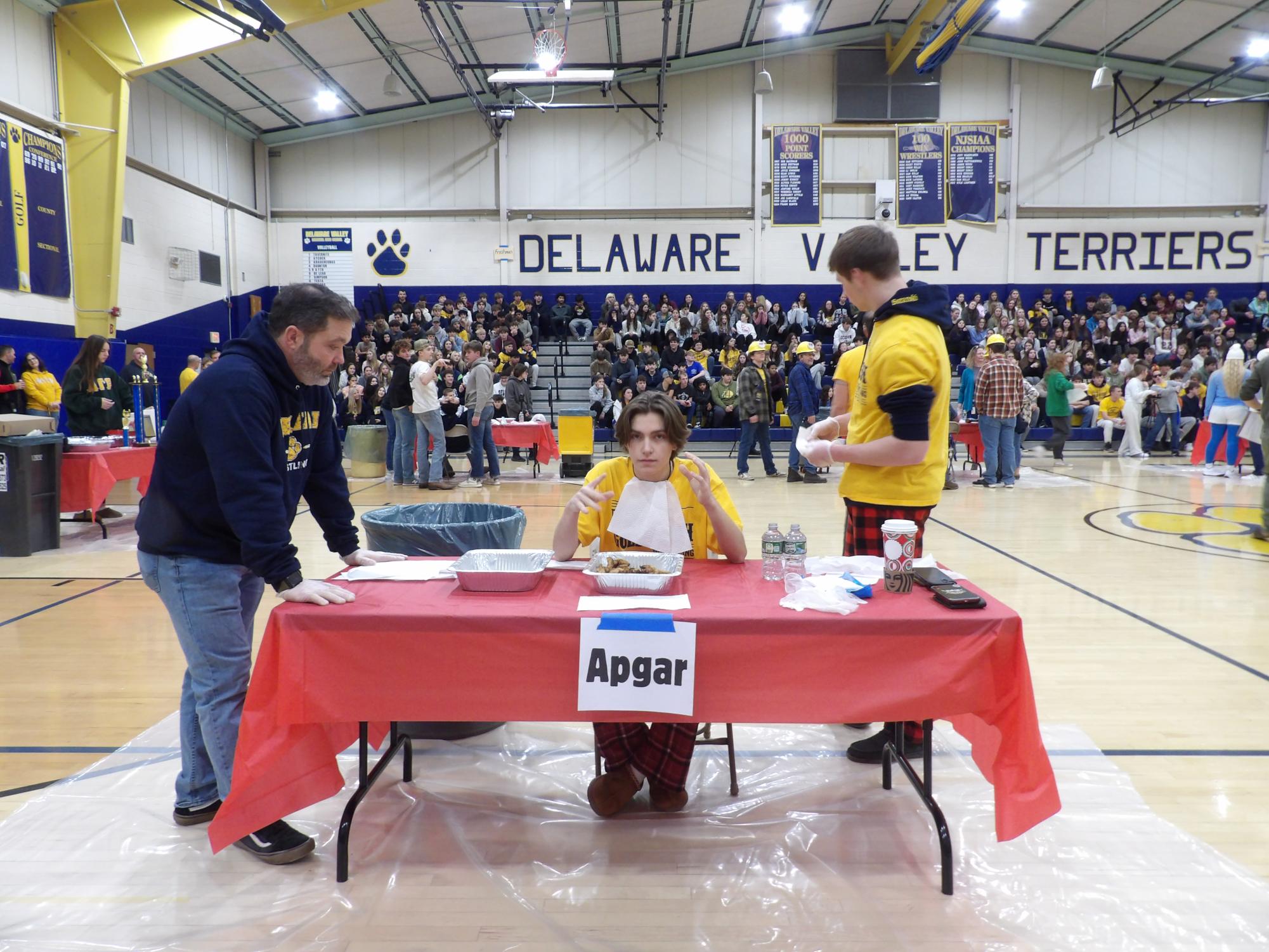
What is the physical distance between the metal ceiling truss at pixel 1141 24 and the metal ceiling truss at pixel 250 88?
1525 centimetres

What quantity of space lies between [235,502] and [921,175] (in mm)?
18322

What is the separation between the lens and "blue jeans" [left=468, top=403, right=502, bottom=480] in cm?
991

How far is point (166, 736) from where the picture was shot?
2.88 meters

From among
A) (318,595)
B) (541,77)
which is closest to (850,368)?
(318,595)

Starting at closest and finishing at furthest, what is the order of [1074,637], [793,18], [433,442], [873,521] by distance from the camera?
[873,521] < [1074,637] < [433,442] < [793,18]

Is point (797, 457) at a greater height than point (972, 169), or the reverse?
point (972, 169)

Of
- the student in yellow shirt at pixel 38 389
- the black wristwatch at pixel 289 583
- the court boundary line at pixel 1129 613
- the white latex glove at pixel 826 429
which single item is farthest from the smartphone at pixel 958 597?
the student in yellow shirt at pixel 38 389

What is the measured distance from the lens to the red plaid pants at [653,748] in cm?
237

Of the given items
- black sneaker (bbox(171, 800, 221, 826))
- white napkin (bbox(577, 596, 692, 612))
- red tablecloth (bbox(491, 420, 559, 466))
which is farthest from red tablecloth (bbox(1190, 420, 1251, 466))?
black sneaker (bbox(171, 800, 221, 826))

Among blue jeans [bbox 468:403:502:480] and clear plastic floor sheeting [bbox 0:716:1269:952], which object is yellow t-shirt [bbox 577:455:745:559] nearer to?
clear plastic floor sheeting [bbox 0:716:1269:952]

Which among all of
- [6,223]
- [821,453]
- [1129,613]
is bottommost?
[1129,613]

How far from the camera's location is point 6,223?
410 inches

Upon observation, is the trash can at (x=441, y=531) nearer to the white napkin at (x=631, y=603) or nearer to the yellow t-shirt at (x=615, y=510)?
the yellow t-shirt at (x=615, y=510)

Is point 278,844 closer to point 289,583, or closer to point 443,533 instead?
point 289,583
